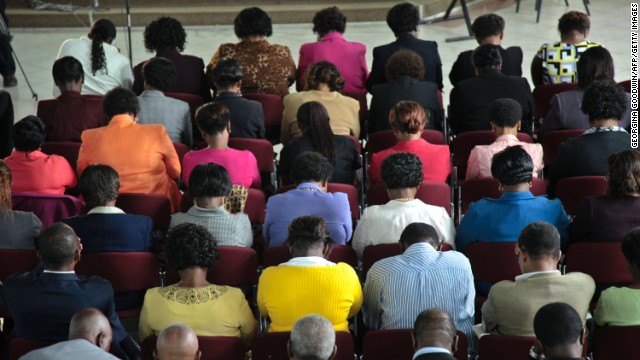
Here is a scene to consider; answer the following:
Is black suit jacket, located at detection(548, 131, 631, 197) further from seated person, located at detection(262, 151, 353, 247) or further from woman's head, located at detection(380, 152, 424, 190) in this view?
seated person, located at detection(262, 151, 353, 247)

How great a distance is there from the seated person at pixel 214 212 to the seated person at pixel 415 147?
1.10 meters

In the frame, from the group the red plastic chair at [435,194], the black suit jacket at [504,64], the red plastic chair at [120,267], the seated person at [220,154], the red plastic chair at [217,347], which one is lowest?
the red plastic chair at [217,347]

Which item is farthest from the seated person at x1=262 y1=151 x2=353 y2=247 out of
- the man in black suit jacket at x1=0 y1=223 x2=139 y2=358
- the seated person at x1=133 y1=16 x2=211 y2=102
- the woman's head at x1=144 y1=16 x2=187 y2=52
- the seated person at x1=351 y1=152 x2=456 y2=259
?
the woman's head at x1=144 y1=16 x2=187 y2=52

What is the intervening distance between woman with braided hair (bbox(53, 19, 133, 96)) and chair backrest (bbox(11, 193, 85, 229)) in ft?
7.72

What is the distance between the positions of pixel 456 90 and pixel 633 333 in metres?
3.04

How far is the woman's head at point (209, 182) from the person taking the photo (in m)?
5.10

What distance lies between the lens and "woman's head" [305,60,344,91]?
22.2 feet

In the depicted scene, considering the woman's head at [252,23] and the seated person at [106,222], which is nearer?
the seated person at [106,222]

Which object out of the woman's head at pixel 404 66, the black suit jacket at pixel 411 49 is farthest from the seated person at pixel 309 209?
the black suit jacket at pixel 411 49

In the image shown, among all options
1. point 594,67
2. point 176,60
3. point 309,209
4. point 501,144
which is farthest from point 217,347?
point 176,60

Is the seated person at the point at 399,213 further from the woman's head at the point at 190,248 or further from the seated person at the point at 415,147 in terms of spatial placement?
the woman's head at the point at 190,248

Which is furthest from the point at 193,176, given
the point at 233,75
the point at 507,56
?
the point at 507,56

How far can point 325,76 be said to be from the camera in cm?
675

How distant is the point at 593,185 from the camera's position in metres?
5.39
